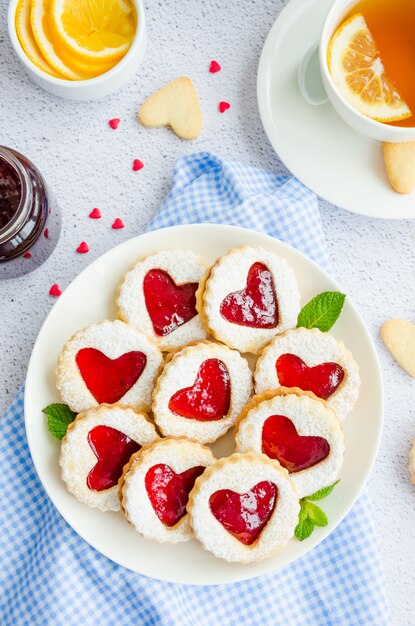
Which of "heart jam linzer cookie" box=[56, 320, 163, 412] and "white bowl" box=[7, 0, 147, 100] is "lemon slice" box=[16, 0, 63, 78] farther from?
"heart jam linzer cookie" box=[56, 320, 163, 412]

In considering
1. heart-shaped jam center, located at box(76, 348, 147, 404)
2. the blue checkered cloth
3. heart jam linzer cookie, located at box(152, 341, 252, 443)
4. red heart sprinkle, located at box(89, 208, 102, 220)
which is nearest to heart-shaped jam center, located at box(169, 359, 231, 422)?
heart jam linzer cookie, located at box(152, 341, 252, 443)

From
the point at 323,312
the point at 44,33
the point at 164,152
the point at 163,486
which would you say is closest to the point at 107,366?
the point at 163,486

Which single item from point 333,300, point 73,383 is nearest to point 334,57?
point 333,300

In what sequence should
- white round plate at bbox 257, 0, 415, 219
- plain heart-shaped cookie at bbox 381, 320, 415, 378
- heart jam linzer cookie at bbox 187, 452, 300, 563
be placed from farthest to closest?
plain heart-shaped cookie at bbox 381, 320, 415, 378 < white round plate at bbox 257, 0, 415, 219 < heart jam linzer cookie at bbox 187, 452, 300, 563

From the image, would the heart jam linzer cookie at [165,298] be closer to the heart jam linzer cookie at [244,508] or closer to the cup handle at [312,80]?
the heart jam linzer cookie at [244,508]

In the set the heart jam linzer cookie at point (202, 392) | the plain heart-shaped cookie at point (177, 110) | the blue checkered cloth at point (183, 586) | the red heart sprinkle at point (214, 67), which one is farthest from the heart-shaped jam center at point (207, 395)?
the red heart sprinkle at point (214, 67)

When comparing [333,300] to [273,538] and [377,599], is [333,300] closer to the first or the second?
[273,538]
